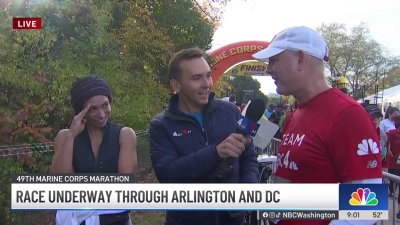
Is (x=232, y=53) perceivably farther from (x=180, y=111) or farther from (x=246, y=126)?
(x=246, y=126)

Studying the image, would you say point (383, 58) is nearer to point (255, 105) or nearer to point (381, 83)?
point (381, 83)

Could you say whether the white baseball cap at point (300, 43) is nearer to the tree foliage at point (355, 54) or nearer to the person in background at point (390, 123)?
the person in background at point (390, 123)

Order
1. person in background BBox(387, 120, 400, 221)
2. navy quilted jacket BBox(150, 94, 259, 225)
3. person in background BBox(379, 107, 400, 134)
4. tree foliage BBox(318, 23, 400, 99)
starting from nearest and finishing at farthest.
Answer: navy quilted jacket BBox(150, 94, 259, 225), person in background BBox(387, 120, 400, 221), person in background BBox(379, 107, 400, 134), tree foliage BBox(318, 23, 400, 99)

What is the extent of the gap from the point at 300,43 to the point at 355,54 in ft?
179

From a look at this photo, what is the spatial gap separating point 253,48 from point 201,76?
57.7 ft

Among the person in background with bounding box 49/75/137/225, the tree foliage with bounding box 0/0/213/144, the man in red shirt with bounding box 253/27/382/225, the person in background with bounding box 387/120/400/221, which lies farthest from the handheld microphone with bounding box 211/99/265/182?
the person in background with bounding box 387/120/400/221

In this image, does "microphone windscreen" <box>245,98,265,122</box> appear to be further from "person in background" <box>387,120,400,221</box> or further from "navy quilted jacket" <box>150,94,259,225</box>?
"person in background" <box>387,120,400,221</box>

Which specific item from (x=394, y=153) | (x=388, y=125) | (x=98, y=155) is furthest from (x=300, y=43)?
(x=388, y=125)

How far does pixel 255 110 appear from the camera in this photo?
7.68ft

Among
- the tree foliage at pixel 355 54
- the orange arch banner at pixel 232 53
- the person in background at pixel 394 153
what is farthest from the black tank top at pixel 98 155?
the tree foliage at pixel 355 54

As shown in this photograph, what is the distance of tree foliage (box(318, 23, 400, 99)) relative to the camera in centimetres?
5278

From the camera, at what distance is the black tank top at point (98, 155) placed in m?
2.69

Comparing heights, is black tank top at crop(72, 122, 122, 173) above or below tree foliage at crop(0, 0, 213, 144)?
below

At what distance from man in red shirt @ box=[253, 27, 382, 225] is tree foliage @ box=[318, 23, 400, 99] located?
52226 millimetres
